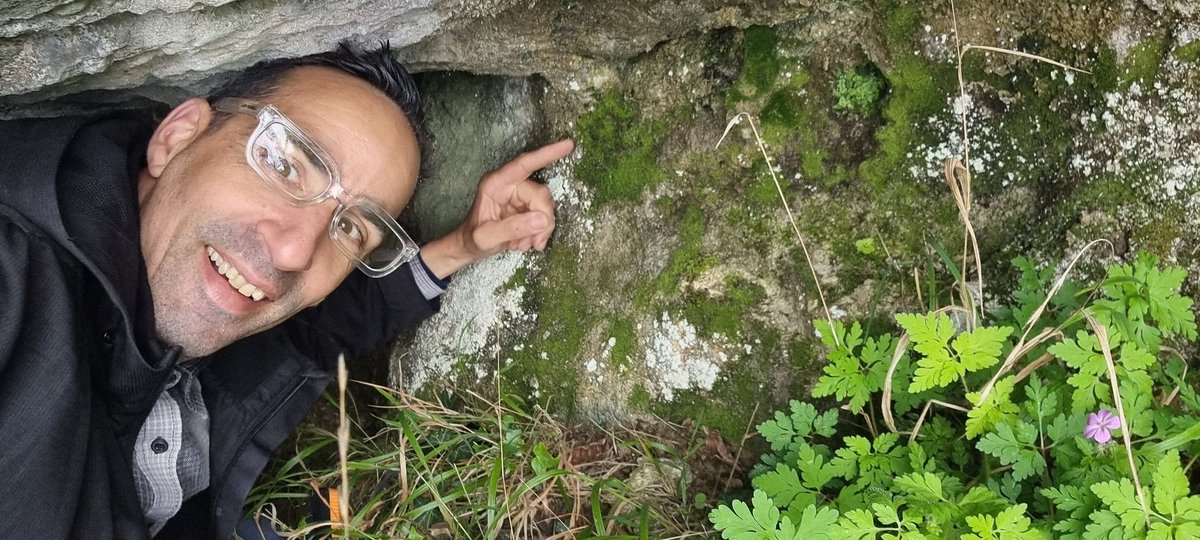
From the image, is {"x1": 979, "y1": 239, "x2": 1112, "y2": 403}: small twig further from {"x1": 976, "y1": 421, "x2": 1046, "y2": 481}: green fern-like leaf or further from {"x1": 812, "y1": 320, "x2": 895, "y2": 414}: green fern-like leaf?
{"x1": 812, "y1": 320, "x2": 895, "y2": 414}: green fern-like leaf

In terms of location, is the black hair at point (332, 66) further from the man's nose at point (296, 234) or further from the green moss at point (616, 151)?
the green moss at point (616, 151)

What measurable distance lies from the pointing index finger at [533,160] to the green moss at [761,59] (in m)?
0.84

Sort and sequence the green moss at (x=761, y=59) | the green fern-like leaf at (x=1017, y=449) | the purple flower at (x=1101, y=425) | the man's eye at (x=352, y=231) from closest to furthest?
1. the purple flower at (x=1101, y=425)
2. the green fern-like leaf at (x=1017, y=449)
3. the green moss at (x=761, y=59)
4. the man's eye at (x=352, y=231)

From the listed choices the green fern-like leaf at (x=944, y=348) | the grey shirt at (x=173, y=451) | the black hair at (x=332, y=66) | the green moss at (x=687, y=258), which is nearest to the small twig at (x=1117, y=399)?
the green fern-like leaf at (x=944, y=348)

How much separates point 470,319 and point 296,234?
994 mm

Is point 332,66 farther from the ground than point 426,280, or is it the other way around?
point 332,66

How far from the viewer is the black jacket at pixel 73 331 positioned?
238 cm

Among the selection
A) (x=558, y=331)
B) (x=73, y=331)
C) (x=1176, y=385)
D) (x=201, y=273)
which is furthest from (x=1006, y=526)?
(x=73, y=331)

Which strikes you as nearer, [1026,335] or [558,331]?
[1026,335]

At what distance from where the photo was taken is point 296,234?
2.88 meters

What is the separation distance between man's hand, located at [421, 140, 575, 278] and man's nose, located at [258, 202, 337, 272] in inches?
25.8

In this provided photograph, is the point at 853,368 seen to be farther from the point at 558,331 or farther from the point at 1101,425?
the point at 558,331

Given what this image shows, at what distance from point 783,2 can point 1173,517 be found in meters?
1.86

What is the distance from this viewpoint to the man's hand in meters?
3.20
